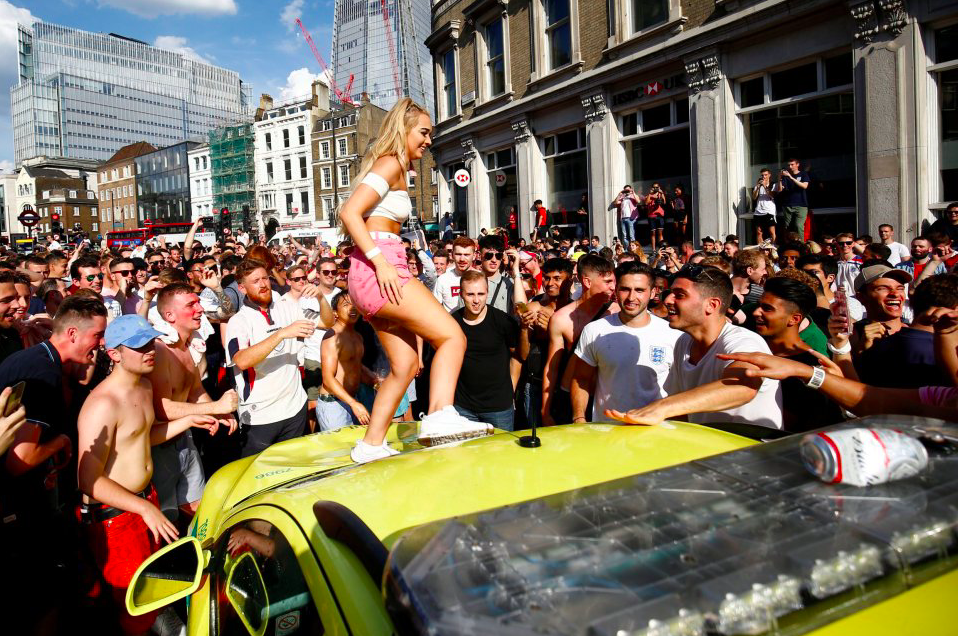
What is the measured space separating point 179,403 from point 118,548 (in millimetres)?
991

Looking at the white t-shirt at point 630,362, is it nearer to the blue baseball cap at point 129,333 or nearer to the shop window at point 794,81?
the blue baseball cap at point 129,333

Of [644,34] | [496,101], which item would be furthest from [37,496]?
[496,101]

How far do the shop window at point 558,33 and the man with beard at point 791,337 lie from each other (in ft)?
50.9

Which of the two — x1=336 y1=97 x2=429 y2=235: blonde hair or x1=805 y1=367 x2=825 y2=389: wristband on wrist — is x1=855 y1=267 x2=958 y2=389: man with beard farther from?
x1=336 y1=97 x2=429 y2=235: blonde hair

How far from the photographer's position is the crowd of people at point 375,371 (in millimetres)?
3123

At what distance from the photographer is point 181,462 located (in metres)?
4.21

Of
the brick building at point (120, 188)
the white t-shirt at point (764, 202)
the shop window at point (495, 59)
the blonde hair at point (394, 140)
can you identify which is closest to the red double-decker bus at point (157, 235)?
the brick building at point (120, 188)

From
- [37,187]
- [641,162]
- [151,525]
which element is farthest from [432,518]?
[37,187]

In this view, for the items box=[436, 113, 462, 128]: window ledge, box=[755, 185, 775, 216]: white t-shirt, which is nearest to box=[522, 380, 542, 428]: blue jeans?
box=[755, 185, 775, 216]: white t-shirt

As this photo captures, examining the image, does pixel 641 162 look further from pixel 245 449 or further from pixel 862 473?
pixel 862 473

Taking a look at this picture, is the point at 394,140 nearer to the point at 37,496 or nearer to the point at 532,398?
the point at 37,496

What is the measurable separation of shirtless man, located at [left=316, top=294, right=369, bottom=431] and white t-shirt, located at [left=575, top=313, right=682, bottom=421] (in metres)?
2.03

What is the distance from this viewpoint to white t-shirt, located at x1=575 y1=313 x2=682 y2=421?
4.41 metres

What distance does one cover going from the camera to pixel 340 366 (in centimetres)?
543
